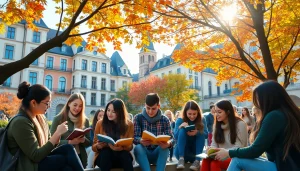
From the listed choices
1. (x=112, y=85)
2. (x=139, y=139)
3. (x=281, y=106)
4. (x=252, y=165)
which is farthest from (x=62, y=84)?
(x=281, y=106)

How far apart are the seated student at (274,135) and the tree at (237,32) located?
3.52m

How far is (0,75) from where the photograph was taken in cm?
369

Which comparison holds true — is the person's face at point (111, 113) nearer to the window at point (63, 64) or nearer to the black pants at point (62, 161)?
the black pants at point (62, 161)

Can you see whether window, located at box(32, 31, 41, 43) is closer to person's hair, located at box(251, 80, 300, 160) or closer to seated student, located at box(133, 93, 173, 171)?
A: seated student, located at box(133, 93, 173, 171)

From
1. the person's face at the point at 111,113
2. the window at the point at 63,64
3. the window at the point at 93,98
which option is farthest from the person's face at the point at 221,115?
the window at the point at 93,98

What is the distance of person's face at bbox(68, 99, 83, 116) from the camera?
12.2 ft

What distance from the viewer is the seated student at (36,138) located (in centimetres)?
221

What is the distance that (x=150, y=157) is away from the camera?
12.3 ft

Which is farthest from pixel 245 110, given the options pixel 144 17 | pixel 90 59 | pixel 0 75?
pixel 90 59

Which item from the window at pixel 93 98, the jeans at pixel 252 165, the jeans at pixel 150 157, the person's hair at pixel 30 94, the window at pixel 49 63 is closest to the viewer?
the jeans at pixel 252 165

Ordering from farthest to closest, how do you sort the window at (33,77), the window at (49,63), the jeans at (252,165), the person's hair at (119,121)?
the window at (49,63)
the window at (33,77)
the person's hair at (119,121)
the jeans at (252,165)

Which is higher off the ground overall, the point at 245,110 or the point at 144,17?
the point at 144,17

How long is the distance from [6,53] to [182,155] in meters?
33.2

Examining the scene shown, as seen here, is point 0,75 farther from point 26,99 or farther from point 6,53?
point 6,53
